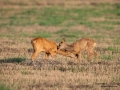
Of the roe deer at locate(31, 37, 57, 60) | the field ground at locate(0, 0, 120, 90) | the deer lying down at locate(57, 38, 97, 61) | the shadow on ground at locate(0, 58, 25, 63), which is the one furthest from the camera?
the deer lying down at locate(57, 38, 97, 61)

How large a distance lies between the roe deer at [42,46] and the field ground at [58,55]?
40cm

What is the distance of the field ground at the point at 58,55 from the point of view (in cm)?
1173

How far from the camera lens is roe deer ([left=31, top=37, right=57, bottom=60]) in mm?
15391

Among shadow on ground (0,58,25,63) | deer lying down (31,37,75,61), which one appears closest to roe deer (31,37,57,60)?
deer lying down (31,37,75,61)

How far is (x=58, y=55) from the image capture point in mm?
18000

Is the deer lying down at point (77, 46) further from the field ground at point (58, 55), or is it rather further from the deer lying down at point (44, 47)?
the field ground at point (58, 55)

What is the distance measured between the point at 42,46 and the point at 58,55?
8.13ft

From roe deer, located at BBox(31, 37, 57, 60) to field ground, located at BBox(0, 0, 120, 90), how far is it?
1.30 ft

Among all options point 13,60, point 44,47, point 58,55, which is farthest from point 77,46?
point 13,60

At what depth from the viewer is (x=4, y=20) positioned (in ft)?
110

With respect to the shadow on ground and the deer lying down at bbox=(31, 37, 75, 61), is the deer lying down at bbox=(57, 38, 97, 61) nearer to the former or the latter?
the deer lying down at bbox=(31, 37, 75, 61)

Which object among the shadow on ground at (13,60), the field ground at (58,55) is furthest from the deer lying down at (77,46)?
the shadow on ground at (13,60)

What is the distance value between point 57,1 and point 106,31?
68.5ft

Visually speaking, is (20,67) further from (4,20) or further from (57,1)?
(57,1)
